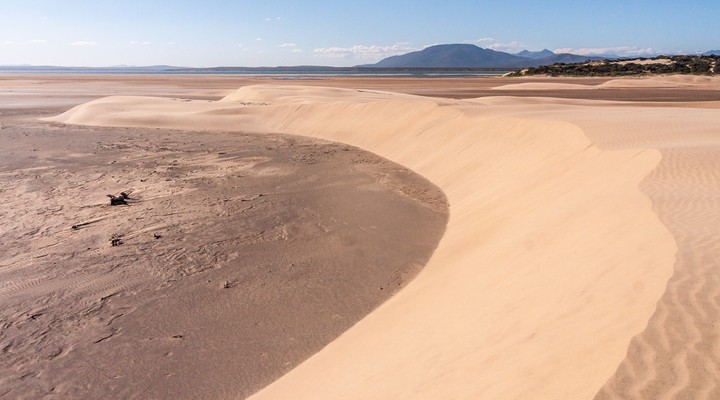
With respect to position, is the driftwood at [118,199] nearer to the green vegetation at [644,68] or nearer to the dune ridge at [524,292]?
the dune ridge at [524,292]

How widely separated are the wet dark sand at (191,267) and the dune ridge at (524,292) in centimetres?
57

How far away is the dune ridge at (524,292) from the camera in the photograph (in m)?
3.44

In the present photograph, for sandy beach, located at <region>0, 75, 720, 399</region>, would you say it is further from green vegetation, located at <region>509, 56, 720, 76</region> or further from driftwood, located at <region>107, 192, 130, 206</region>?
green vegetation, located at <region>509, 56, 720, 76</region>

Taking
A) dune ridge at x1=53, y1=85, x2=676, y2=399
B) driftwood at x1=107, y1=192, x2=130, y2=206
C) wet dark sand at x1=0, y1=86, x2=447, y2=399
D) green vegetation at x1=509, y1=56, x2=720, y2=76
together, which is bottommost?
wet dark sand at x1=0, y1=86, x2=447, y2=399

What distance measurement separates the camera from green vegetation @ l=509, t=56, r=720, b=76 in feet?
172

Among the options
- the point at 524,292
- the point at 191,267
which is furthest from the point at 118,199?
the point at 524,292

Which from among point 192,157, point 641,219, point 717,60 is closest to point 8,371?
point 641,219

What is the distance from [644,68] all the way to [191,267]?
196 ft

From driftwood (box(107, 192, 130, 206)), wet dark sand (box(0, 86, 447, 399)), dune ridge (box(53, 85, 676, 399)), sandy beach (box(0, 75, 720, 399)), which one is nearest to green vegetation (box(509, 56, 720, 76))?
sandy beach (box(0, 75, 720, 399))

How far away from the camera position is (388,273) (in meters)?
7.43

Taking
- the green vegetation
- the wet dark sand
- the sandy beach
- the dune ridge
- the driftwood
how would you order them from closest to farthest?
the dune ridge
the sandy beach
the wet dark sand
the driftwood
the green vegetation

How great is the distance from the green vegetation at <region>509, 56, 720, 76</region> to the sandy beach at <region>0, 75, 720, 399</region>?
44693 mm

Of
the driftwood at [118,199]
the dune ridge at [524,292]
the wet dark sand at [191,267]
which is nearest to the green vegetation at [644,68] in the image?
the dune ridge at [524,292]

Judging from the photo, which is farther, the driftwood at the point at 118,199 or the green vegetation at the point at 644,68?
the green vegetation at the point at 644,68
